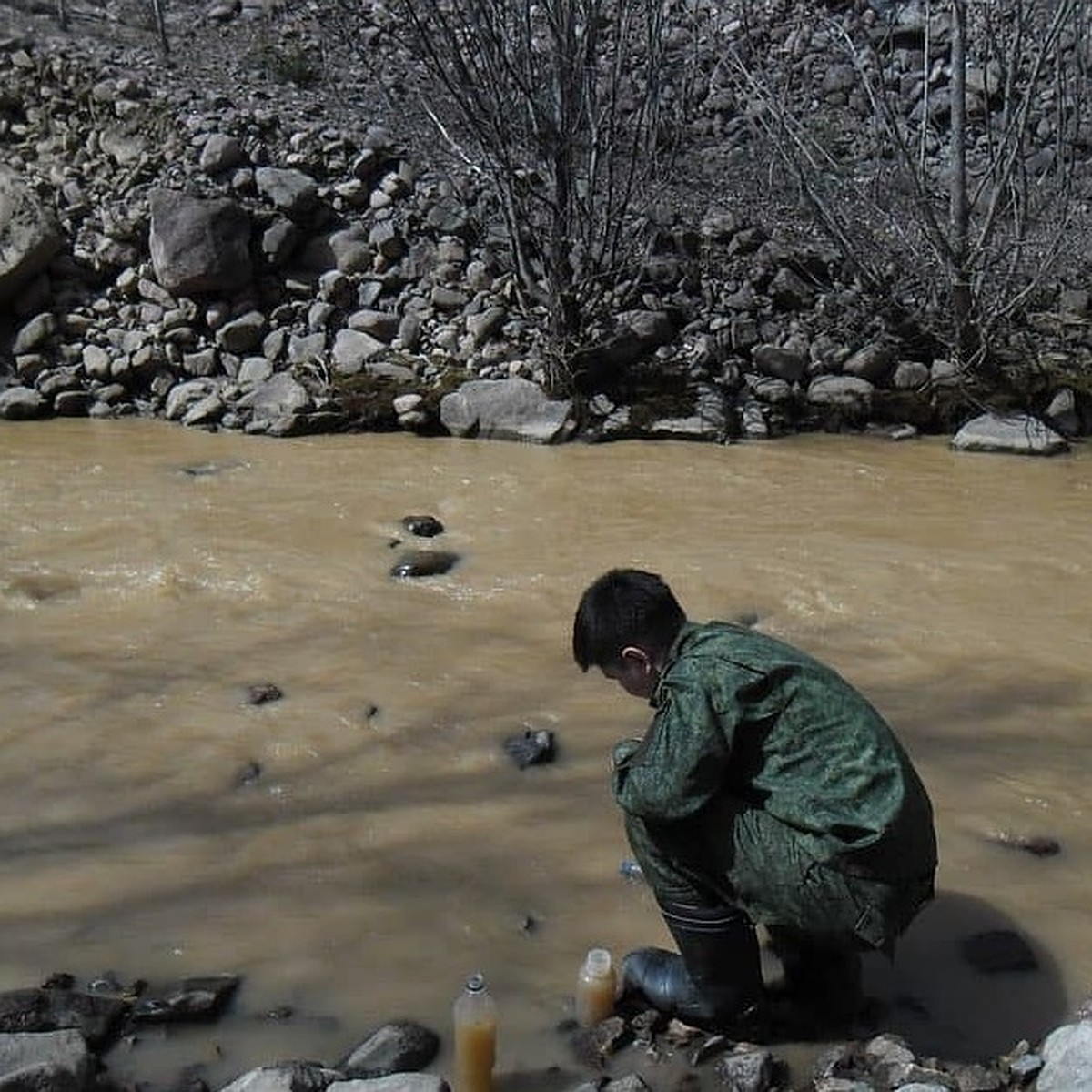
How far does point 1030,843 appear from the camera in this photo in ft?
10.8

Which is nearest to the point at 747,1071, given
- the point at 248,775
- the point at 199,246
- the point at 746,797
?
the point at 746,797

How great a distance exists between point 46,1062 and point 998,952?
1.94 m

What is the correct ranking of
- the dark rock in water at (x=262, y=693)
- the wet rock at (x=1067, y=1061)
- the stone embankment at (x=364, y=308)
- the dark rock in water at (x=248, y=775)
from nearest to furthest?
the wet rock at (x=1067, y=1061) → the dark rock in water at (x=248, y=775) → the dark rock in water at (x=262, y=693) → the stone embankment at (x=364, y=308)

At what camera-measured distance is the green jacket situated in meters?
2.42

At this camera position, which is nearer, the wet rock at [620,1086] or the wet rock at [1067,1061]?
the wet rock at [1067,1061]

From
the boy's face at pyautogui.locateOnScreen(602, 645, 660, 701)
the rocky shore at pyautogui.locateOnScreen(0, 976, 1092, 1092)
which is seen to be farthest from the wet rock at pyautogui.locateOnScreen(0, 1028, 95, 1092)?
the boy's face at pyautogui.locateOnScreen(602, 645, 660, 701)

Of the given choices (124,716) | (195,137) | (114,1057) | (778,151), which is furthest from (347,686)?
(195,137)

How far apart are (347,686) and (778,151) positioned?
20.9 feet

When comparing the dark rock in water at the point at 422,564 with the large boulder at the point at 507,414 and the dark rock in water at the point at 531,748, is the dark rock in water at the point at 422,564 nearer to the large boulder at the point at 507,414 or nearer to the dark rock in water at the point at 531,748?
the dark rock in water at the point at 531,748

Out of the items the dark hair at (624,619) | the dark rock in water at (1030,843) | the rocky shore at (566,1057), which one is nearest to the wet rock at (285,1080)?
the rocky shore at (566,1057)

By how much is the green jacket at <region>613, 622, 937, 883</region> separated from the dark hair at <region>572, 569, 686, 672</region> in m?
0.05

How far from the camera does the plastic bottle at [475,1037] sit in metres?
2.43

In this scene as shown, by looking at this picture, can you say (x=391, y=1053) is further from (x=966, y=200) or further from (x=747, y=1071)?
(x=966, y=200)

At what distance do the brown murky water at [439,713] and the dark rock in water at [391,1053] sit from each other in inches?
3.7
